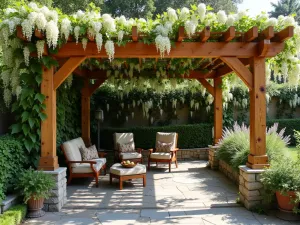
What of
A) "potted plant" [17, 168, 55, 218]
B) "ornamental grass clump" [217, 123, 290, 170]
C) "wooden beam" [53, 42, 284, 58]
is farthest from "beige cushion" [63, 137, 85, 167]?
"ornamental grass clump" [217, 123, 290, 170]

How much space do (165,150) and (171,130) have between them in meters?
1.58

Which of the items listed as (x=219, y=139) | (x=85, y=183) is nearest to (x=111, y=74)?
(x=85, y=183)

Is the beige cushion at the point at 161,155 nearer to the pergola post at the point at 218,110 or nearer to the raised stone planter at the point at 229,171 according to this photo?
the raised stone planter at the point at 229,171

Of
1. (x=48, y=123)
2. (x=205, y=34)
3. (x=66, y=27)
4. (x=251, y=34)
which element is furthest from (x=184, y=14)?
(x=48, y=123)

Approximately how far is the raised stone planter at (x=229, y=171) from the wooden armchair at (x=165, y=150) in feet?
3.80

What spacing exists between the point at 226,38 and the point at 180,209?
2.49 metres

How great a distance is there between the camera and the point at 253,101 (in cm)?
438

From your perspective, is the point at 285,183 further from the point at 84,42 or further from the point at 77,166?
the point at 77,166

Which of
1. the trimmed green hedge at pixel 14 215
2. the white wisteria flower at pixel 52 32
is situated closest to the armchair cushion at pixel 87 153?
the trimmed green hedge at pixel 14 215

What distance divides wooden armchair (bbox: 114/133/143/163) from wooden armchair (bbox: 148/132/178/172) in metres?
0.32

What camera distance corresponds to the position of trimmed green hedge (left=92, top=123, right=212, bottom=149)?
881cm

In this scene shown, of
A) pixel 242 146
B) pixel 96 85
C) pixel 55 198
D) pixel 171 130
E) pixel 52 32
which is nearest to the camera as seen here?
pixel 52 32

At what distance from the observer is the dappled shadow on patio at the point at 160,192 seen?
176 inches

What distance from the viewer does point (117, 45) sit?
13.9ft
